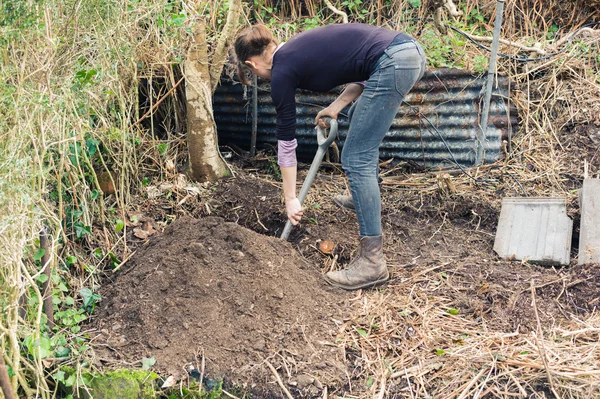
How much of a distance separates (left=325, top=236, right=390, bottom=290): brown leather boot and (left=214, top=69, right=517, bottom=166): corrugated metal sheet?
5.15 feet

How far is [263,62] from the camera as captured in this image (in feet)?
11.3

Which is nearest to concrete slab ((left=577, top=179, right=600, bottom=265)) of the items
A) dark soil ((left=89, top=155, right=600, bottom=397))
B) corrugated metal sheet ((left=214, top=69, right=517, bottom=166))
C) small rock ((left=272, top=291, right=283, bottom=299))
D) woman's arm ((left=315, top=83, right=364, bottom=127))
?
dark soil ((left=89, top=155, right=600, bottom=397))

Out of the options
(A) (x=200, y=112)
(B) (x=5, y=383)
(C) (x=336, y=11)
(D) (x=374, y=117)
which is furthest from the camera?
(C) (x=336, y=11)

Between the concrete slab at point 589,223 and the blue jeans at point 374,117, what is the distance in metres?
1.12

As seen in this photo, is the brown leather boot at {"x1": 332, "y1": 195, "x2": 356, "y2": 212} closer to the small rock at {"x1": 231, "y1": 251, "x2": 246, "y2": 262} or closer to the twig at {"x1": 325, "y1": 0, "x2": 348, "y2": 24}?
the small rock at {"x1": 231, "y1": 251, "x2": 246, "y2": 262}

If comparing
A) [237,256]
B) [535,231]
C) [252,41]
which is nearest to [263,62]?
[252,41]

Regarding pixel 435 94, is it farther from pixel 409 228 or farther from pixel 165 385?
pixel 165 385

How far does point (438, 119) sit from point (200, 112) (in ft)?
5.63

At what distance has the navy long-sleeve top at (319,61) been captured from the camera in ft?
10.9

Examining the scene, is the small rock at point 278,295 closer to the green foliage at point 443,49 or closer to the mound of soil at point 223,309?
the mound of soil at point 223,309

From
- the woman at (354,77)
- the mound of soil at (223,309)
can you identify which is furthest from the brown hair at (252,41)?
the mound of soil at (223,309)

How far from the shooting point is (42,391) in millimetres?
2812

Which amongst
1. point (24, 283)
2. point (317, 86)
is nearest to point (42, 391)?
point (24, 283)

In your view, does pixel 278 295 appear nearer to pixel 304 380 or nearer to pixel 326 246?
pixel 304 380
